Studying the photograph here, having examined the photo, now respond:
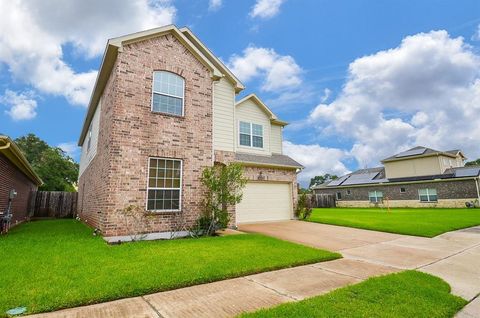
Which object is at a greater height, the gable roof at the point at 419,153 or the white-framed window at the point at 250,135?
the gable roof at the point at 419,153

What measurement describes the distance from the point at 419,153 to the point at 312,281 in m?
32.0

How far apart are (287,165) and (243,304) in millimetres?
11306

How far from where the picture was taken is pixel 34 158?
3647 cm

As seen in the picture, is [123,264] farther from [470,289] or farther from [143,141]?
[470,289]

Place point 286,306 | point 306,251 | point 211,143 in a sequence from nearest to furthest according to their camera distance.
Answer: point 286,306
point 306,251
point 211,143

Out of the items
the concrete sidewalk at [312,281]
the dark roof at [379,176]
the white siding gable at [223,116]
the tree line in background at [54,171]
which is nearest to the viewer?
the concrete sidewalk at [312,281]

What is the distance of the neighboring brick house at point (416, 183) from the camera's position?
25156 mm

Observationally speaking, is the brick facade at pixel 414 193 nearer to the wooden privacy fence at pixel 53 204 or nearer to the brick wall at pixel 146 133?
the brick wall at pixel 146 133

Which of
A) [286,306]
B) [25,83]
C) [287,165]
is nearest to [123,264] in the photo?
[286,306]

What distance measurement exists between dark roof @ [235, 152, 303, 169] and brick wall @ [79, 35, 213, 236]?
3543 mm

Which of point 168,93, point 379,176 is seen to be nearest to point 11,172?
point 168,93

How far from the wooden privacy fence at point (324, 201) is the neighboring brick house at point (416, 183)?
156 centimetres

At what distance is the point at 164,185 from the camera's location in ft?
28.7

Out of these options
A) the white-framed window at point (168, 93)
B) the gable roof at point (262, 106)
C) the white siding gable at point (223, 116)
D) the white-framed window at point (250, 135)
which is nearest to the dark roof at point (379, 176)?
the gable roof at point (262, 106)
